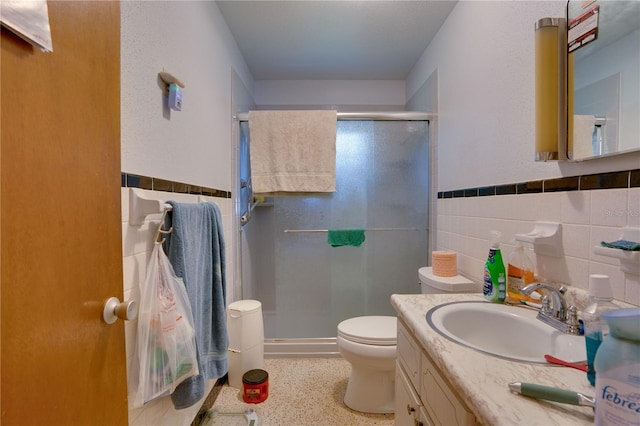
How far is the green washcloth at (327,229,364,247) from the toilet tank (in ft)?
2.14

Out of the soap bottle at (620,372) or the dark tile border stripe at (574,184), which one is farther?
the dark tile border stripe at (574,184)

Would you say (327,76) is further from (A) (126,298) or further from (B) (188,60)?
(A) (126,298)

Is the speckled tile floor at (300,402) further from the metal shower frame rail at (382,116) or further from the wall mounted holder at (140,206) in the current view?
the metal shower frame rail at (382,116)

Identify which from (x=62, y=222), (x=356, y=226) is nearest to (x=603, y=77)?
(x=62, y=222)

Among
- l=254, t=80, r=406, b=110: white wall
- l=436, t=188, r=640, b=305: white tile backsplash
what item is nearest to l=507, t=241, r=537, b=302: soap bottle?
l=436, t=188, r=640, b=305: white tile backsplash

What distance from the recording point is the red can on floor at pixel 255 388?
5.61 feet

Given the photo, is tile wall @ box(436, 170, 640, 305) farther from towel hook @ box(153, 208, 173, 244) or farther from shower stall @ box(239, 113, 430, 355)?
towel hook @ box(153, 208, 173, 244)

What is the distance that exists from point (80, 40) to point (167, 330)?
2.68ft

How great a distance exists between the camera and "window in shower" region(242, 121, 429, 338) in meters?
2.29

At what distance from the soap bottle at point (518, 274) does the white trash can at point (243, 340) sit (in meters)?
1.38

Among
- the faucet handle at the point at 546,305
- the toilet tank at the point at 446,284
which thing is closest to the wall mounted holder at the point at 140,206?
the faucet handle at the point at 546,305

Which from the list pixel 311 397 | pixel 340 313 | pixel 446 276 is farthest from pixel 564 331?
pixel 340 313

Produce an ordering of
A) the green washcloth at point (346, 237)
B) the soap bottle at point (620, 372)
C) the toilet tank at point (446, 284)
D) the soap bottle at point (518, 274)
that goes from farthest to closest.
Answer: the green washcloth at point (346, 237), the toilet tank at point (446, 284), the soap bottle at point (518, 274), the soap bottle at point (620, 372)

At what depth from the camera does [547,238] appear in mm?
975
